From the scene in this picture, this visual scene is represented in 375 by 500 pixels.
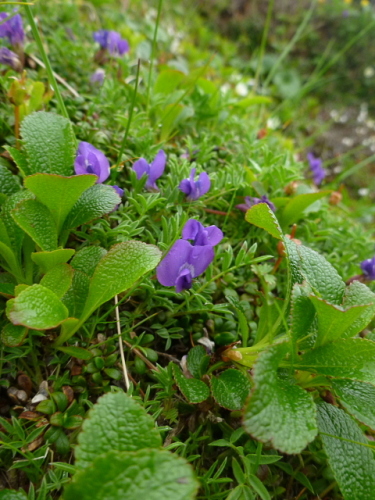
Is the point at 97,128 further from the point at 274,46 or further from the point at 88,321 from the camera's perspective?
the point at 274,46

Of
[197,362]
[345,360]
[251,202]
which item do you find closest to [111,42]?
[251,202]

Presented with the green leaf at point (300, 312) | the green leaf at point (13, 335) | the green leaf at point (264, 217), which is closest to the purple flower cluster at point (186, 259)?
the green leaf at point (264, 217)

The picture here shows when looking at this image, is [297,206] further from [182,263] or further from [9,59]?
[9,59]

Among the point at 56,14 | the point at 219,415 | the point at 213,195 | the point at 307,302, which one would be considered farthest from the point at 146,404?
the point at 56,14

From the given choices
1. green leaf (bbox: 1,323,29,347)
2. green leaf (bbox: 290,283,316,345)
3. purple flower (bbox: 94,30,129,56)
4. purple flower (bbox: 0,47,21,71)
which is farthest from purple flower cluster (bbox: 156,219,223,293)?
purple flower (bbox: 94,30,129,56)

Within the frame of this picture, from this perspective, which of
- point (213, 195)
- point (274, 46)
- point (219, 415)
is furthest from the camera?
point (274, 46)

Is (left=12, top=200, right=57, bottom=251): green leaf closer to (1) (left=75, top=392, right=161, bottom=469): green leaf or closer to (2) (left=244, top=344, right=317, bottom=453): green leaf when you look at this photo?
(1) (left=75, top=392, right=161, bottom=469): green leaf
